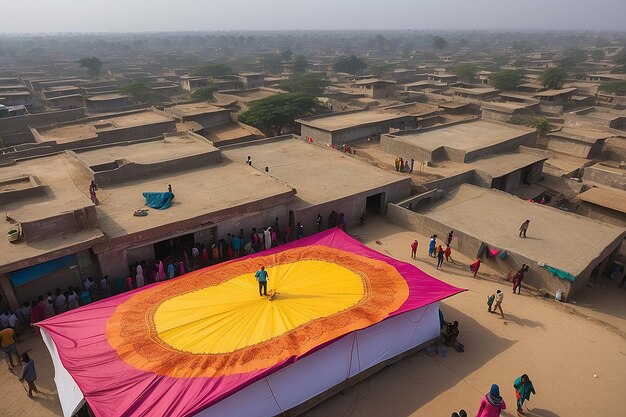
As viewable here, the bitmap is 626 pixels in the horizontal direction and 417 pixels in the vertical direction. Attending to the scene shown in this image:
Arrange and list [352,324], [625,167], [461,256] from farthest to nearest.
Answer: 1. [625,167]
2. [461,256]
3. [352,324]

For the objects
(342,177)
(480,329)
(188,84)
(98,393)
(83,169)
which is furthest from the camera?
(188,84)

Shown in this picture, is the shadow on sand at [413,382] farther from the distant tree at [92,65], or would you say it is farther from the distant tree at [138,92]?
the distant tree at [92,65]

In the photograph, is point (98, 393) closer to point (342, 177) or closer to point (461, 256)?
point (461, 256)

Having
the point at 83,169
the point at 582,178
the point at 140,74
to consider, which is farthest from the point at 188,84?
the point at 582,178

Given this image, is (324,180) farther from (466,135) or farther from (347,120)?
(466,135)

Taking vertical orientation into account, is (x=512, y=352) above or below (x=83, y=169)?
below

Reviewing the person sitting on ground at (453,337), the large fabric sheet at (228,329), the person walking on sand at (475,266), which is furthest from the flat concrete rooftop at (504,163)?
the large fabric sheet at (228,329)

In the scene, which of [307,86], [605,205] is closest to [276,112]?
[307,86]

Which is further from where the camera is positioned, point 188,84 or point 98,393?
point 188,84
